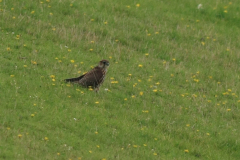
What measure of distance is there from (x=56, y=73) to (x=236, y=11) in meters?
10.2

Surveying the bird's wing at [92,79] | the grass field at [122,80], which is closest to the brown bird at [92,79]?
the bird's wing at [92,79]

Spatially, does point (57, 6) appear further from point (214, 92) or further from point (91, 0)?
point (214, 92)

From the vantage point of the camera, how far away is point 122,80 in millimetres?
14477

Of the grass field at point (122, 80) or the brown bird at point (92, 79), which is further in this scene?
the brown bird at point (92, 79)

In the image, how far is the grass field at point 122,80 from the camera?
10.9 meters

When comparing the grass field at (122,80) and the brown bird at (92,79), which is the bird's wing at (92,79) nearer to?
the brown bird at (92,79)

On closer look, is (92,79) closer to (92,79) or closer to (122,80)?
(92,79)

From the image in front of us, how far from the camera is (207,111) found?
13.8 meters

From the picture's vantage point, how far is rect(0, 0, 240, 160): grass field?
10.9m

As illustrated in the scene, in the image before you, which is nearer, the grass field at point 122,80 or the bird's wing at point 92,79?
the grass field at point 122,80

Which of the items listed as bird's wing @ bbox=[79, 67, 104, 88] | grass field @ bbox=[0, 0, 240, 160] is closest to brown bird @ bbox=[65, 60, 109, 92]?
bird's wing @ bbox=[79, 67, 104, 88]

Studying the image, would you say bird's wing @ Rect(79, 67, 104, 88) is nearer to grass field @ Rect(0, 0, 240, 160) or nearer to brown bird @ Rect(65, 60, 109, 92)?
brown bird @ Rect(65, 60, 109, 92)

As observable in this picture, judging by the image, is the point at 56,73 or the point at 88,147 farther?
the point at 56,73

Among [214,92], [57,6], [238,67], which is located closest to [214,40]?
[238,67]
